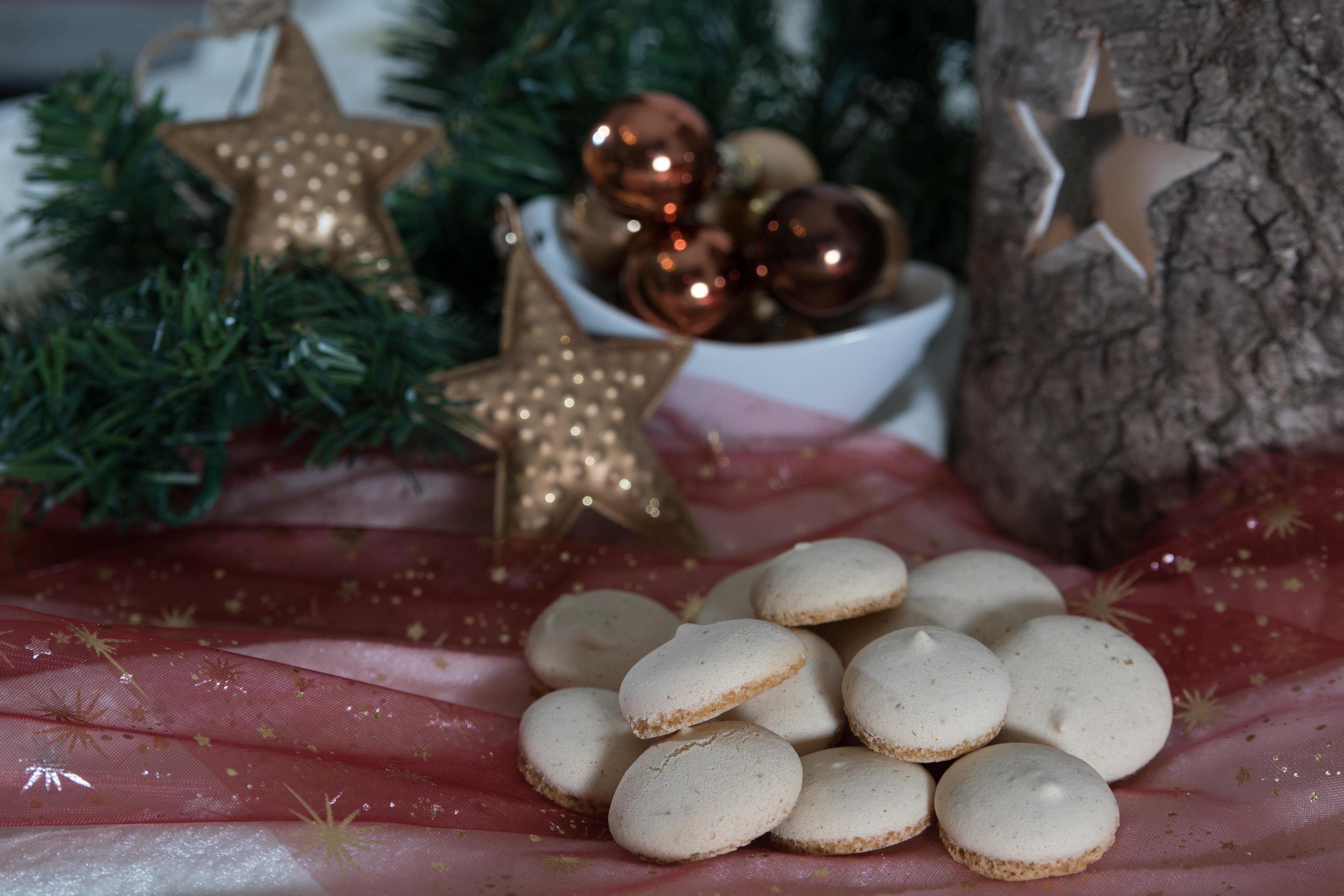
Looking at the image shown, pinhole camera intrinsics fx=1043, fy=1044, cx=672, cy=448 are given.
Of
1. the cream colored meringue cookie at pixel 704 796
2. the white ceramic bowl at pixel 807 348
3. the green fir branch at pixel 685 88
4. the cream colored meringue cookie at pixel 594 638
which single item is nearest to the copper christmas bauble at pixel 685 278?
the white ceramic bowl at pixel 807 348

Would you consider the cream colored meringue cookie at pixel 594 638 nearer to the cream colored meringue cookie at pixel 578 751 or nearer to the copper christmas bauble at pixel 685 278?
the cream colored meringue cookie at pixel 578 751

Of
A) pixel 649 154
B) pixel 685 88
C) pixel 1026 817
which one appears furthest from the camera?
pixel 685 88

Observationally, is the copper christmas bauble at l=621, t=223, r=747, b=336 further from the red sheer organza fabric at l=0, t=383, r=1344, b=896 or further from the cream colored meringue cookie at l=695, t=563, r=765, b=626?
the cream colored meringue cookie at l=695, t=563, r=765, b=626

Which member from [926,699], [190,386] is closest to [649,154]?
[190,386]

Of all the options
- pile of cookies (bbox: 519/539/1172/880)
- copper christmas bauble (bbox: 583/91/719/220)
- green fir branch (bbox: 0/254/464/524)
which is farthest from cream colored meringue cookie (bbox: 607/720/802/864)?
copper christmas bauble (bbox: 583/91/719/220)

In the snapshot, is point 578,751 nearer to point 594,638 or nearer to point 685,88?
point 594,638
